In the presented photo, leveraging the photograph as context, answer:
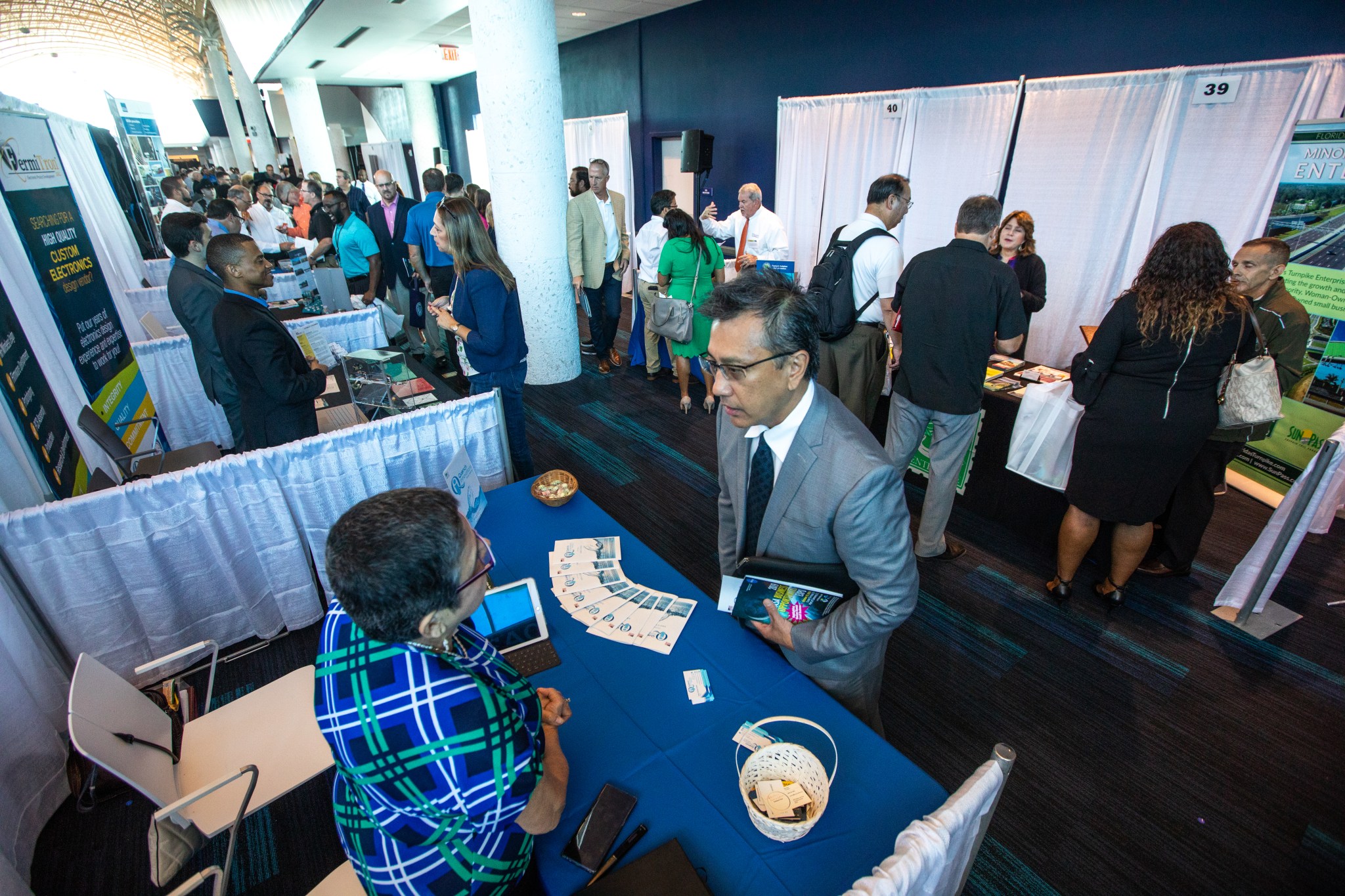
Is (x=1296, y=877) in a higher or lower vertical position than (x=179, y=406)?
lower

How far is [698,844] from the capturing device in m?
1.12

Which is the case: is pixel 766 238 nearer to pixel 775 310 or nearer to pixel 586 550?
pixel 586 550

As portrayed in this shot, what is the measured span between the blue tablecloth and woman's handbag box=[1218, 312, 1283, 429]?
214 cm

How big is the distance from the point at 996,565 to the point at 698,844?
2507 mm

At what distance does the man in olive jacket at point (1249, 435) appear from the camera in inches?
103

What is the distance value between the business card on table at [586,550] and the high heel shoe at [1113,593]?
2380 millimetres

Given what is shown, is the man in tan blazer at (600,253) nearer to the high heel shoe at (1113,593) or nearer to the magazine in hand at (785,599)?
the high heel shoe at (1113,593)

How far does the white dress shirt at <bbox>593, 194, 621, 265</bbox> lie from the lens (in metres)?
5.33

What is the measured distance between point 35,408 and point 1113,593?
5018 millimetres

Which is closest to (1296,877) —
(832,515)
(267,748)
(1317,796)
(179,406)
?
(1317,796)

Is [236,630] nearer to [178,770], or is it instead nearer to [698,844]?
[178,770]

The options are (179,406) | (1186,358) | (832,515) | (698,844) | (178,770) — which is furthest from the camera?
(179,406)

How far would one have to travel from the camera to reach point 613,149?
26.5ft

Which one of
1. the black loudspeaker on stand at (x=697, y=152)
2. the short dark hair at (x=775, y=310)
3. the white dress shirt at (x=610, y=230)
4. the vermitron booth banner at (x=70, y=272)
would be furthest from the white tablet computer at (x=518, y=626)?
the black loudspeaker on stand at (x=697, y=152)
